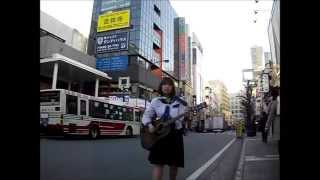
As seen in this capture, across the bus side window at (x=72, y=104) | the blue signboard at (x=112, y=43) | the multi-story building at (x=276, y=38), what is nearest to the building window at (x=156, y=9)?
the blue signboard at (x=112, y=43)

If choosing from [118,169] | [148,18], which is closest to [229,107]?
[148,18]

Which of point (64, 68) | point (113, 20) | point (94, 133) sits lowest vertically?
point (94, 133)

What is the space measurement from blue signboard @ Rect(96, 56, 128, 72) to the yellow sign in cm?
466

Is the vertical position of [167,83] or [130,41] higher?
[130,41]

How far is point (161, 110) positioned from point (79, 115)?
16180 mm

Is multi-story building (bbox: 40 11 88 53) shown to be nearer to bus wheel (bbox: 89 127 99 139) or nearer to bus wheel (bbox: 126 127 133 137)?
bus wheel (bbox: 126 127 133 137)

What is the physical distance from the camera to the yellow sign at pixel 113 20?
58.2 m

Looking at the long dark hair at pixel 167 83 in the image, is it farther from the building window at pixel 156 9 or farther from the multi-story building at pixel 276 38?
the building window at pixel 156 9

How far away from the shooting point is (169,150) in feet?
12.9

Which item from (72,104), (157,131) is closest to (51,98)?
(72,104)

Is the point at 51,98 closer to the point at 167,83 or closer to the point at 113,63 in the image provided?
the point at 167,83
